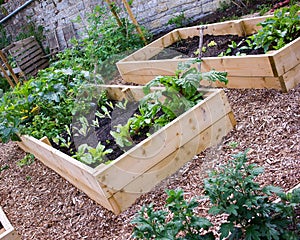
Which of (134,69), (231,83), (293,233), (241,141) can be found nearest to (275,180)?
(241,141)

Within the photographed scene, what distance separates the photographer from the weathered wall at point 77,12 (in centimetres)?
593

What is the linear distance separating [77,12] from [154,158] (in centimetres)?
563

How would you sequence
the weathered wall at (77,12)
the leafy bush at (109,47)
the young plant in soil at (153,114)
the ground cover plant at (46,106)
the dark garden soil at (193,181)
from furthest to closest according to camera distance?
the weathered wall at (77,12) → the leafy bush at (109,47) → the ground cover plant at (46,106) → the young plant in soil at (153,114) → the dark garden soil at (193,181)

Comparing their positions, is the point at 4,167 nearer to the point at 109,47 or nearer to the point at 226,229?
the point at 109,47

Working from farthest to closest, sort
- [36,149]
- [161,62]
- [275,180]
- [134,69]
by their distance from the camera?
[134,69] → [161,62] → [36,149] → [275,180]

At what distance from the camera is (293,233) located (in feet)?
4.70

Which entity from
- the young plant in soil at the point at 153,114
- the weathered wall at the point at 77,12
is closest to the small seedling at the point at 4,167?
the young plant in soil at the point at 153,114

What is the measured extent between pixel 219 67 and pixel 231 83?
7.7 inches

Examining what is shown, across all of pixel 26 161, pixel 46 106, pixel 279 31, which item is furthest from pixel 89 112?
pixel 279 31

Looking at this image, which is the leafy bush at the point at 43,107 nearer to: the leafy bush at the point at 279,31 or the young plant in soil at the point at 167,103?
the young plant in soil at the point at 167,103

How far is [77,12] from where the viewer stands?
7473mm

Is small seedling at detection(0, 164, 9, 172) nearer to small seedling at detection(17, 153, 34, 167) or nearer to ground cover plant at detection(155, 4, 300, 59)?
small seedling at detection(17, 153, 34, 167)

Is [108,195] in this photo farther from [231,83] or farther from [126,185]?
[231,83]

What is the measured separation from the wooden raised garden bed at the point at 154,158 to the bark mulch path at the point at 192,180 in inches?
2.6
